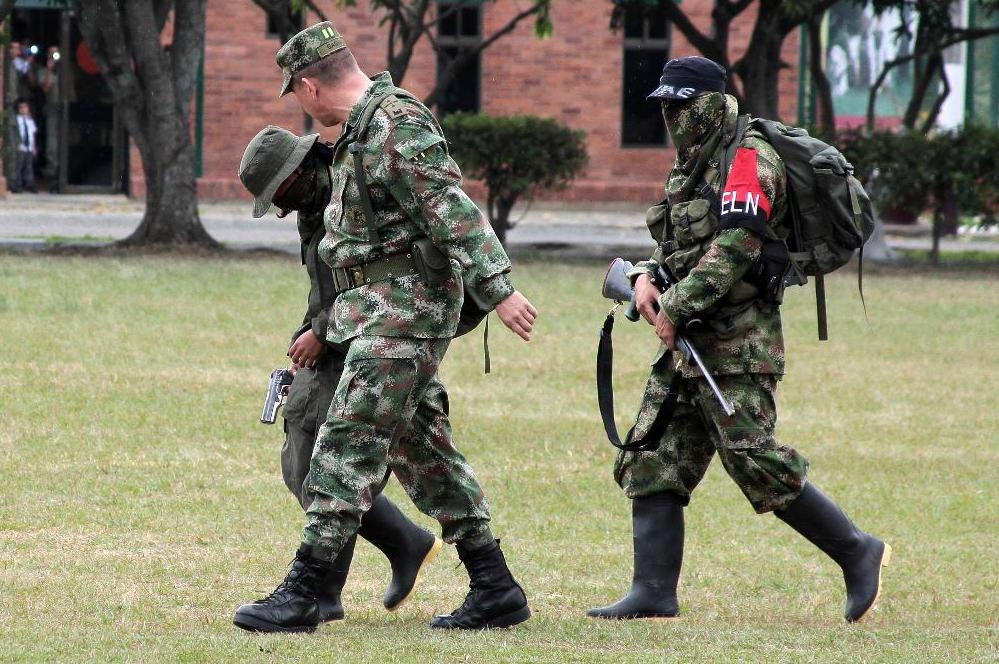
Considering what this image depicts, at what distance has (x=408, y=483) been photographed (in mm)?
5039

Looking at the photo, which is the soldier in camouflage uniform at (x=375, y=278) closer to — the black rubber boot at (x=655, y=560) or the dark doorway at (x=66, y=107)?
the black rubber boot at (x=655, y=560)

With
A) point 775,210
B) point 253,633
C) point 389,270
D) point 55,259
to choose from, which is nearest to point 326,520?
point 253,633

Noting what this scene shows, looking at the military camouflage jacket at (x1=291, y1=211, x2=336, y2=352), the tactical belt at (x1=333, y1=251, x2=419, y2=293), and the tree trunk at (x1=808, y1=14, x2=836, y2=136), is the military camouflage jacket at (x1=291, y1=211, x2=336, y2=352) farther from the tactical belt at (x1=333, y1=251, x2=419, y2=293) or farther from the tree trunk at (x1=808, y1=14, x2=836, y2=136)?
the tree trunk at (x1=808, y1=14, x2=836, y2=136)

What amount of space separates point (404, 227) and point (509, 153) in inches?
579

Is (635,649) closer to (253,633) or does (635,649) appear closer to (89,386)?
(253,633)

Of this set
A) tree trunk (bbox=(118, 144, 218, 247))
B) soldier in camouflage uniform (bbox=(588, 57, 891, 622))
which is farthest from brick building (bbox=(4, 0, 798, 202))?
soldier in camouflage uniform (bbox=(588, 57, 891, 622))

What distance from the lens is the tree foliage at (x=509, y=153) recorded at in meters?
19.4

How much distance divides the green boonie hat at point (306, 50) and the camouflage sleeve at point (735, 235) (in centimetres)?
127

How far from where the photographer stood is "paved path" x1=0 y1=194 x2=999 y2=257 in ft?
67.2

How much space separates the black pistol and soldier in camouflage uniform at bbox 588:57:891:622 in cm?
113

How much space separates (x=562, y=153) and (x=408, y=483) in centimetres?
1497

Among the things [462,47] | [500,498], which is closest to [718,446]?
[500,498]

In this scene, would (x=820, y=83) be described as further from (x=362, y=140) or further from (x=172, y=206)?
(x=362, y=140)

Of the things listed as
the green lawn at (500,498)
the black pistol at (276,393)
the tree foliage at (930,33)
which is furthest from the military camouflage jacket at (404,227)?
the tree foliage at (930,33)
